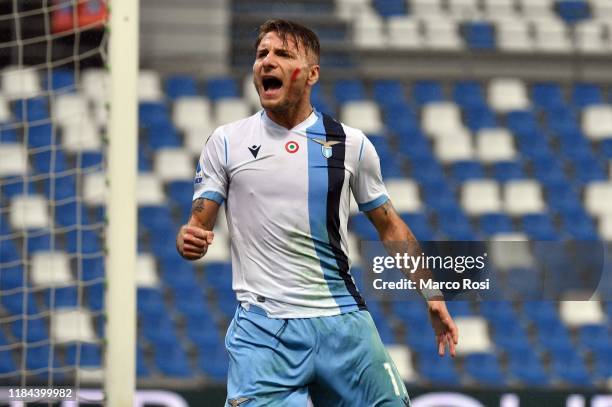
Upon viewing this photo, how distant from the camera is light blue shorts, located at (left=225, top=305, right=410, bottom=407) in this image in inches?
129

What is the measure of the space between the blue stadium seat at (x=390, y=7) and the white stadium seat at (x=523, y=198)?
220 cm

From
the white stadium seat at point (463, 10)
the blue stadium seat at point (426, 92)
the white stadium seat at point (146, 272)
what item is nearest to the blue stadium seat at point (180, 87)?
the white stadium seat at point (146, 272)

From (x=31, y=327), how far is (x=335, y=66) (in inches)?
152

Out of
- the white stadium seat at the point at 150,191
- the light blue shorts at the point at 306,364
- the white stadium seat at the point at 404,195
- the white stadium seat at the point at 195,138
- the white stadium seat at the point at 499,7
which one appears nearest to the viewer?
the light blue shorts at the point at 306,364

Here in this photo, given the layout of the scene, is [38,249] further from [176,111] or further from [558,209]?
[558,209]

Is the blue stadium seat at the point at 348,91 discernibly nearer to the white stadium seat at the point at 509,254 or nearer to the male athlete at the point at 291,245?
the white stadium seat at the point at 509,254

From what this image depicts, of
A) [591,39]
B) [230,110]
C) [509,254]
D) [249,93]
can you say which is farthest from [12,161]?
[509,254]

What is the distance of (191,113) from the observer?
10.0 m

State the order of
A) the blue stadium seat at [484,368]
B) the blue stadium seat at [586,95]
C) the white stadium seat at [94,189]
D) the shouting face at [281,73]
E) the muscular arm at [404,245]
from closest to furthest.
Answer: the shouting face at [281,73] < the muscular arm at [404,245] < the blue stadium seat at [484,368] < the white stadium seat at [94,189] < the blue stadium seat at [586,95]

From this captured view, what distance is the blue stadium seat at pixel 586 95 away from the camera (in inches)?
412

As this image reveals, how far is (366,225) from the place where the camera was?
9.49 meters

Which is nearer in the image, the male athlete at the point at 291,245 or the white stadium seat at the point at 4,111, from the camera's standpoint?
the male athlete at the point at 291,245

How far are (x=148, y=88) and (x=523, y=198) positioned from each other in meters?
3.50

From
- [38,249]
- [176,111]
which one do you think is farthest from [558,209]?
[38,249]
